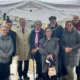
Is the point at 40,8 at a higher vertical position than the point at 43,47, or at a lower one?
higher

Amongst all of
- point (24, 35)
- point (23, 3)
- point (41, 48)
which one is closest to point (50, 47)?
point (41, 48)

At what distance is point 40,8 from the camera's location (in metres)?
6.79

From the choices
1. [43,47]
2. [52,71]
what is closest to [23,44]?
[43,47]

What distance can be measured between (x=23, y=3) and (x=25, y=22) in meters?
0.48

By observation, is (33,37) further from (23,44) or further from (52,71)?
(52,71)

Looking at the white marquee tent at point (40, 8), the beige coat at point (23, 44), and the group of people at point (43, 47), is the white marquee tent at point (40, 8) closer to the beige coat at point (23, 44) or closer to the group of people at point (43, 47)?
the group of people at point (43, 47)

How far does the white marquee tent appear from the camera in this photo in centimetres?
675

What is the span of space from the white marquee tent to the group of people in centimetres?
14

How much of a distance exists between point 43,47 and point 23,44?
1.59ft

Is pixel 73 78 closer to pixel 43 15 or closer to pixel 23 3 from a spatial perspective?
pixel 43 15

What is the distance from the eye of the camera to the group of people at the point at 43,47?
22.5 ft

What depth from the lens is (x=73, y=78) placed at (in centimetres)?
709

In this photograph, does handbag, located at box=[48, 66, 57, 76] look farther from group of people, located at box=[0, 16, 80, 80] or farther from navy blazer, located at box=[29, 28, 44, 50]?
navy blazer, located at box=[29, 28, 44, 50]

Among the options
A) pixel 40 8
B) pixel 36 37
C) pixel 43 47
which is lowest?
pixel 43 47
